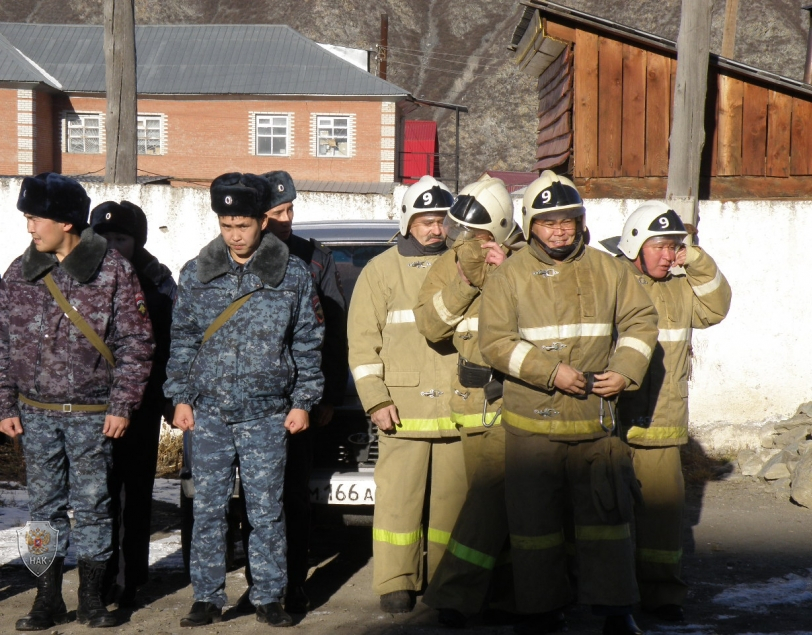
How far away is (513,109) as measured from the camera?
66.2m

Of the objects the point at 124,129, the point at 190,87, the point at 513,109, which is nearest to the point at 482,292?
the point at 124,129

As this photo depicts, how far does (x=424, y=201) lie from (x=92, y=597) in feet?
8.21

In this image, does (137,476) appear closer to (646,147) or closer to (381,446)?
(381,446)

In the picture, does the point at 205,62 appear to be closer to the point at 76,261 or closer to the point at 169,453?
the point at 169,453

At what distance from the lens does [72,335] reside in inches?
184

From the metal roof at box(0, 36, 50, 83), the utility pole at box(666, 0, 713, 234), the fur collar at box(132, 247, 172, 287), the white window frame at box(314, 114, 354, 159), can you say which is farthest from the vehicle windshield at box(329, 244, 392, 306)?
the metal roof at box(0, 36, 50, 83)

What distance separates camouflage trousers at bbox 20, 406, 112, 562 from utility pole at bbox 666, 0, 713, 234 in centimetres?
617

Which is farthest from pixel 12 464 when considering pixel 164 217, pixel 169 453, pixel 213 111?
pixel 213 111

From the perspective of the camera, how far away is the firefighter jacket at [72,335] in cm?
468

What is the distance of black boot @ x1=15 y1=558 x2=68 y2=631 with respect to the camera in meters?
4.71

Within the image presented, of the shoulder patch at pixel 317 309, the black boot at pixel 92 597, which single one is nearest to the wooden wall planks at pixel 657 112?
the shoulder patch at pixel 317 309

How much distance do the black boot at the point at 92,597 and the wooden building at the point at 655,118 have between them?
23.7 ft

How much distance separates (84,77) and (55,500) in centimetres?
3625

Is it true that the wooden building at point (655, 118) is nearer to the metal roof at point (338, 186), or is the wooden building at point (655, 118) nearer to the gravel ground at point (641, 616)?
the gravel ground at point (641, 616)
